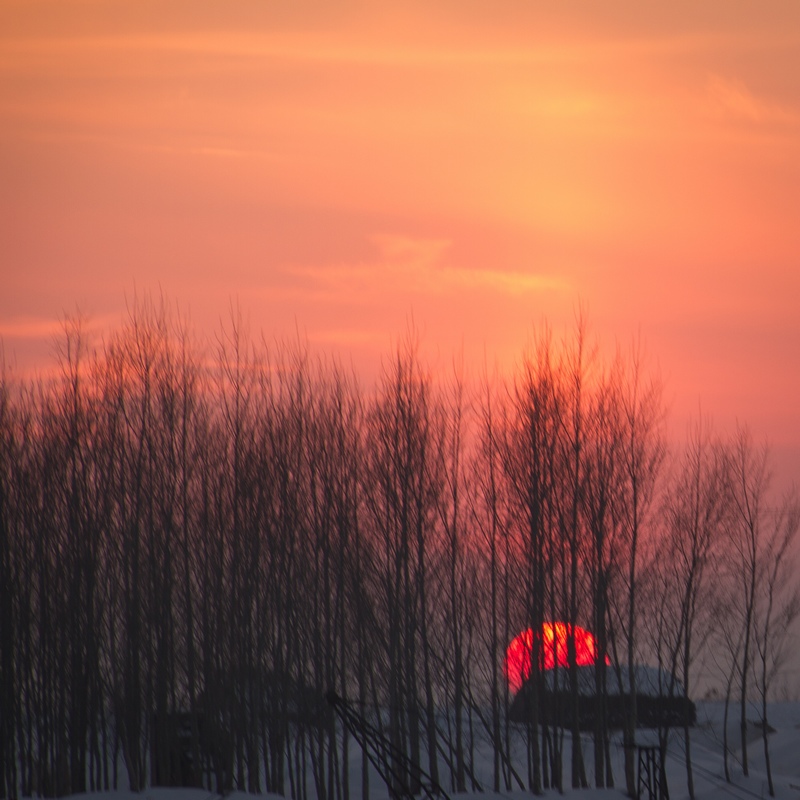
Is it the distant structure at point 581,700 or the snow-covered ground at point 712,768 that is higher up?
the distant structure at point 581,700

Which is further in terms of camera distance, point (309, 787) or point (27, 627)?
point (309, 787)

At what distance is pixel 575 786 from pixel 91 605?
8750 millimetres

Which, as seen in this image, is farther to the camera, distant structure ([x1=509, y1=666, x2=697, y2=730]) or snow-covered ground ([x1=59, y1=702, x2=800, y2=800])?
snow-covered ground ([x1=59, y1=702, x2=800, y2=800])

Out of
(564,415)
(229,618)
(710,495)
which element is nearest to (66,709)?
(229,618)

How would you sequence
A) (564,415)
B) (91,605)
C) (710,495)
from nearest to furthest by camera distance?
(91,605) < (564,415) < (710,495)

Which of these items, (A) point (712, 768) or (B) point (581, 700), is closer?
(B) point (581, 700)

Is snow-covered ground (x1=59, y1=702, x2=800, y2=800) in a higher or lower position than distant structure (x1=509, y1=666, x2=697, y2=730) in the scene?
lower

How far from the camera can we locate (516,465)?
19.3 m

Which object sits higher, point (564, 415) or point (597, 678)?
point (564, 415)

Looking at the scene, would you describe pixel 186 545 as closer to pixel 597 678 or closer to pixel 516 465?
pixel 516 465

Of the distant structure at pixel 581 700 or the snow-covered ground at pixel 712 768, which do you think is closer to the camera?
the distant structure at pixel 581 700

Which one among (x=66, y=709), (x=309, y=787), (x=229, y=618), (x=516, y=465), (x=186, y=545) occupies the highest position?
(x=516, y=465)

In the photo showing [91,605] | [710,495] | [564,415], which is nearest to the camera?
[91,605]

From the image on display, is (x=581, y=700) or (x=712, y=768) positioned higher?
(x=581, y=700)
